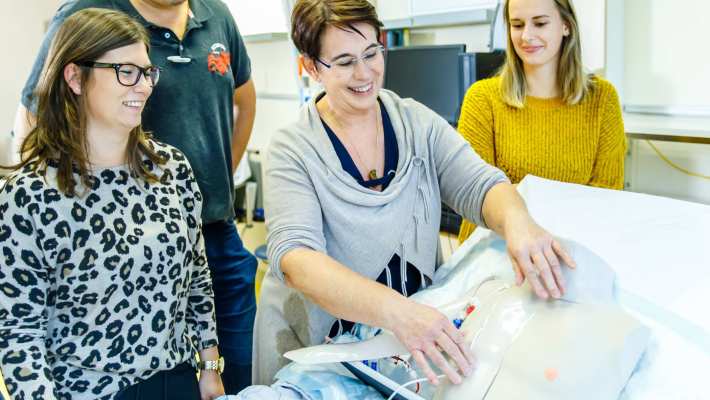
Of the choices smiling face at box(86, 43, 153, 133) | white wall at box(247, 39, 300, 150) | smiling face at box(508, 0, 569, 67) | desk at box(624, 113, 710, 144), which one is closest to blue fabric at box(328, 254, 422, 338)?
smiling face at box(86, 43, 153, 133)

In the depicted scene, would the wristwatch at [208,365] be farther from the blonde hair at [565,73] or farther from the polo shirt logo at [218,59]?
the blonde hair at [565,73]

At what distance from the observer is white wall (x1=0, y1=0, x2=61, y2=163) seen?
499cm

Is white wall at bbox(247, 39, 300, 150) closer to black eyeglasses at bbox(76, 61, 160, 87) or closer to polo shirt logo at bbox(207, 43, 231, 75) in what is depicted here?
polo shirt logo at bbox(207, 43, 231, 75)

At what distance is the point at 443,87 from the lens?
3137 millimetres

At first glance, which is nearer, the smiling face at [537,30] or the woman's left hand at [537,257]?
the woman's left hand at [537,257]

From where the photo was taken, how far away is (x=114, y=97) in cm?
112

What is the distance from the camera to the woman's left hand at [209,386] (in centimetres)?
127

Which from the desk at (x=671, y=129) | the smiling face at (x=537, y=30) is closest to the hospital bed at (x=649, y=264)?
the smiling face at (x=537, y=30)

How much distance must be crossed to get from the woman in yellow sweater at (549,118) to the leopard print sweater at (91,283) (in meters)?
0.86

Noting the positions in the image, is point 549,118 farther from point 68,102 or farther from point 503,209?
point 68,102

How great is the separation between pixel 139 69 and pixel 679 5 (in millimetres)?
2338

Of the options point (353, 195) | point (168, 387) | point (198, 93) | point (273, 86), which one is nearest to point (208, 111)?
point (198, 93)

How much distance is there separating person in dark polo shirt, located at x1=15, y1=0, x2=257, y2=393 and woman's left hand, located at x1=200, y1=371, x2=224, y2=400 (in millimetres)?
433

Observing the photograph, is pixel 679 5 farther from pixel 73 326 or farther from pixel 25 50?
pixel 25 50
